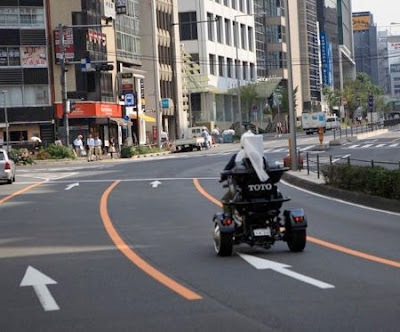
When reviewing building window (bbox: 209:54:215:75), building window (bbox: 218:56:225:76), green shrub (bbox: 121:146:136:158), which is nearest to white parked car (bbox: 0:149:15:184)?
green shrub (bbox: 121:146:136:158)

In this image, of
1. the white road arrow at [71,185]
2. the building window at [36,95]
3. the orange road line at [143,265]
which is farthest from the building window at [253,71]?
the orange road line at [143,265]

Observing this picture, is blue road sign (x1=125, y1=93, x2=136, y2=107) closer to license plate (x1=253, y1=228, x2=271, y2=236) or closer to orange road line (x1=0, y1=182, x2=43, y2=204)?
orange road line (x1=0, y1=182, x2=43, y2=204)

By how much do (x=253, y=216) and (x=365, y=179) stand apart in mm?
10570

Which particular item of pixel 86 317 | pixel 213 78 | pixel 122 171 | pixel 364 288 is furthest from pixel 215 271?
pixel 213 78

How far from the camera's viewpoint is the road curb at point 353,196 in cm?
2064

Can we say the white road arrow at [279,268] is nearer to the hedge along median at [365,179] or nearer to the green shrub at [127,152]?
the hedge along median at [365,179]

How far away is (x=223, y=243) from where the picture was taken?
12781mm

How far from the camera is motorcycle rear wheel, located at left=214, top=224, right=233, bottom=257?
12695 millimetres

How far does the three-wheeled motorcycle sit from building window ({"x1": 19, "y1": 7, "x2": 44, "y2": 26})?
2603 inches

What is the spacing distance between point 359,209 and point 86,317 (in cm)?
1348

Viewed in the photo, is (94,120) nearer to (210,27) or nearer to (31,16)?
(31,16)

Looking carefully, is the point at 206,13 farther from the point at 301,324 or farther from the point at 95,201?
the point at 301,324

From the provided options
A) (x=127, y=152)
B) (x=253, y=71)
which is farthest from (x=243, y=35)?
(x=127, y=152)

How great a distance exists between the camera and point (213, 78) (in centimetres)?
11069
